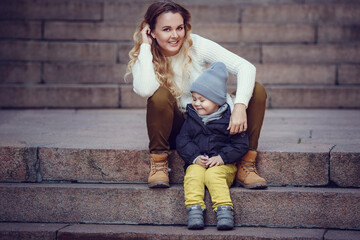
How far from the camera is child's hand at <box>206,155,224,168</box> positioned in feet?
9.75

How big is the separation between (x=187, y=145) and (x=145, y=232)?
0.61 meters

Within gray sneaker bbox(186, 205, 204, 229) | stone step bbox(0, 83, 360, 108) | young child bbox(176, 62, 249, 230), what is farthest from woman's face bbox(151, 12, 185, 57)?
stone step bbox(0, 83, 360, 108)

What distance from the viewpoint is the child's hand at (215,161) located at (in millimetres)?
2973

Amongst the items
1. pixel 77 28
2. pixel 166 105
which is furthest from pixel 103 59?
pixel 166 105

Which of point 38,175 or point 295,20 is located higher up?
point 295,20

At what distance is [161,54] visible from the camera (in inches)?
130

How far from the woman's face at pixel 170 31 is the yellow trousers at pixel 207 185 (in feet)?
2.77

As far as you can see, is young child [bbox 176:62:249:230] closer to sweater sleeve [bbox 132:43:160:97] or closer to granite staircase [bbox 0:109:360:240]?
granite staircase [bbox 0:109:360:240]

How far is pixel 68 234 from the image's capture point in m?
2.96

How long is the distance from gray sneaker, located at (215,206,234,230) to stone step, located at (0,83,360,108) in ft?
9.41

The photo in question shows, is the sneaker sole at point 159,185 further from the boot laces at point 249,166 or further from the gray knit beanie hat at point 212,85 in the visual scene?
the gray knit beanie hat at point 212,85

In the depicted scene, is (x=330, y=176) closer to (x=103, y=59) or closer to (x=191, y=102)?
(x=191, y=102)

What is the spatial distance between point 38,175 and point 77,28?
3.39 meters

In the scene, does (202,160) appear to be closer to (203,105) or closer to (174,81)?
(203,105)
